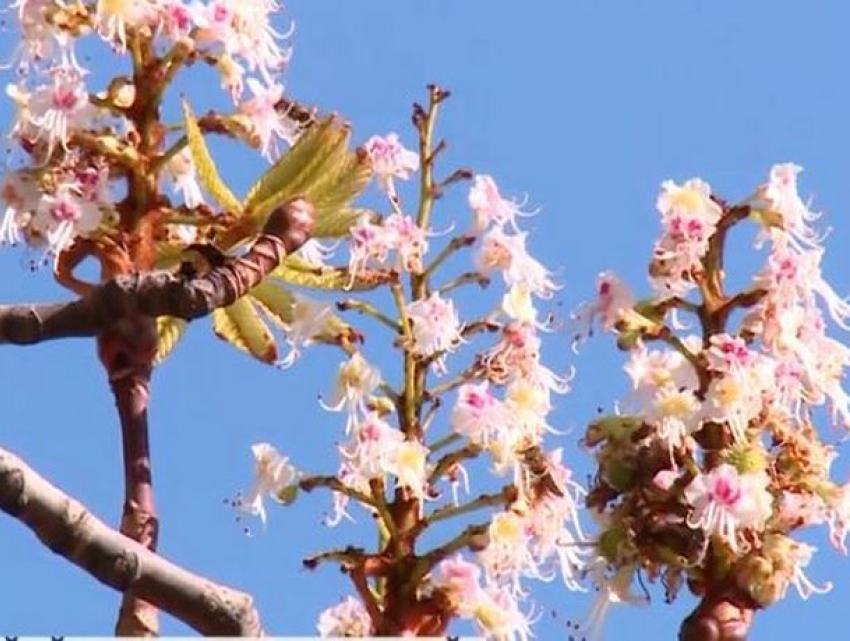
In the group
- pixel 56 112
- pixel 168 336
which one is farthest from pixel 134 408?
pixel 56 112

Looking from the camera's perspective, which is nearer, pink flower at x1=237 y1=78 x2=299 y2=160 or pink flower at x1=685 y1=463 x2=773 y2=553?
pink flower at x1=685 y1=463 x2=773 y2=553

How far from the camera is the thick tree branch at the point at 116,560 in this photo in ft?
5.40

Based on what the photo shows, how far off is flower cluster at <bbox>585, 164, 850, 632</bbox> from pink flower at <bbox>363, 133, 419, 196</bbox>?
411 millimetres

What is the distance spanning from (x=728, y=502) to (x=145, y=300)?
106 centimetres

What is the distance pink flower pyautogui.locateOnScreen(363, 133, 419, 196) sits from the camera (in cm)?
344

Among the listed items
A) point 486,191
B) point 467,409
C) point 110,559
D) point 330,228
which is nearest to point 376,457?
point 467,409

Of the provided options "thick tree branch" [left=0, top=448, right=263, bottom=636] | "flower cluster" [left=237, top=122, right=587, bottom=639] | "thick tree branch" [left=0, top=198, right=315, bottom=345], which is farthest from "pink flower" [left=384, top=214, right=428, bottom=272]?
"thick tree branch" [left=0, top=448, right=263, bottom=636]

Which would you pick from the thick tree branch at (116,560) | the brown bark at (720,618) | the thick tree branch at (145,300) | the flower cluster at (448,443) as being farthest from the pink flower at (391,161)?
the thick tree branch at (116,560)

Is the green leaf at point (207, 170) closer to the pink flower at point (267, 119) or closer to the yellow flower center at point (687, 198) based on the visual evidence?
the pink flower at point (267, 119)

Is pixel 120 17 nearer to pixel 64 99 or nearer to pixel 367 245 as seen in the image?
pixel 64 99

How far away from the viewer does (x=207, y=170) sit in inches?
117

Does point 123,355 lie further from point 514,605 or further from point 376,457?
point 514,605

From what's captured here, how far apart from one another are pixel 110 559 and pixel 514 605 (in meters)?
1.56

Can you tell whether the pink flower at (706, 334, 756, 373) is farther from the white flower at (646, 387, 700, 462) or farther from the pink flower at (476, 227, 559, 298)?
the pink flower at (476, 227, 559, 298)
